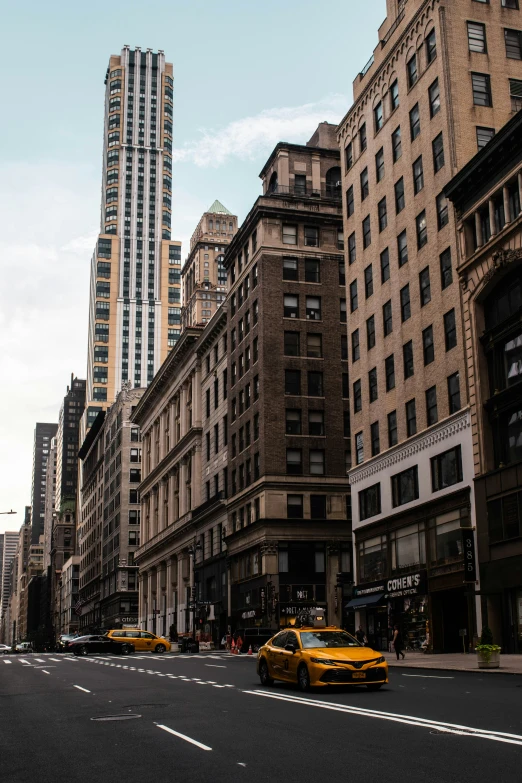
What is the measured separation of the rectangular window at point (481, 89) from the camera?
158 feet

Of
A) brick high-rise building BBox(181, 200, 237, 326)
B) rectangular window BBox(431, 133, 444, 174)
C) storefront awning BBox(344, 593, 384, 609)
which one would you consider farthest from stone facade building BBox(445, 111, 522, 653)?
brick high-rise building BBox(181, 200, 237, 326)

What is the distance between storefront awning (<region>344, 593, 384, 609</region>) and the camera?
167ft

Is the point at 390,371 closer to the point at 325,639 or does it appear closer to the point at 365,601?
the point at 365,601

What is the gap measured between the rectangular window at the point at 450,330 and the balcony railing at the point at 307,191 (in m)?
33.4

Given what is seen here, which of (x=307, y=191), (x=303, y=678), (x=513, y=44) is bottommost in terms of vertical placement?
(x=303, y=678)

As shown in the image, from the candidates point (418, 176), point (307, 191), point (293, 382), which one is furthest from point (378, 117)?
point (293, 382)

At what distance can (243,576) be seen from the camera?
74188 mm

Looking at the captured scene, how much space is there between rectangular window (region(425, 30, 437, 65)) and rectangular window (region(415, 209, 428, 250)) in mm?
8451

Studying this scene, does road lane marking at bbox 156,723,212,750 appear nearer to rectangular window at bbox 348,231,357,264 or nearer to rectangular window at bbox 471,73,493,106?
rectangular window at bbox 471,73,493,106

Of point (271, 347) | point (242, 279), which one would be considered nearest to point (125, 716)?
point (271, 347)

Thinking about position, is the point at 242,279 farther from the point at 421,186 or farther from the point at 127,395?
the point at 127,395

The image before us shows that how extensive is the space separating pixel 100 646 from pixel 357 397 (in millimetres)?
23397

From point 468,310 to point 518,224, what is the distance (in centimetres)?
545

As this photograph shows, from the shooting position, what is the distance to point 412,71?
5222cm
